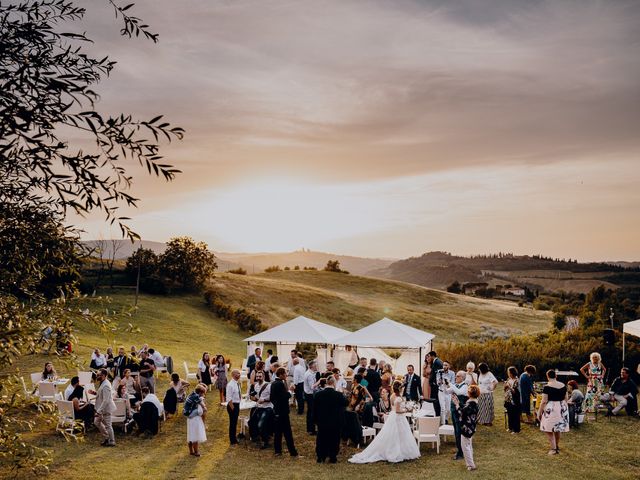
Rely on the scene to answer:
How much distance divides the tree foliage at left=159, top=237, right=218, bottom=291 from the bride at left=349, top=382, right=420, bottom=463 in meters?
41.9

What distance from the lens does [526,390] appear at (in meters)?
16.7

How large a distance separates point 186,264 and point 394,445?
42.7 metres

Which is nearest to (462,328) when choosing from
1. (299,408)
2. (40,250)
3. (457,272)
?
(299,408)

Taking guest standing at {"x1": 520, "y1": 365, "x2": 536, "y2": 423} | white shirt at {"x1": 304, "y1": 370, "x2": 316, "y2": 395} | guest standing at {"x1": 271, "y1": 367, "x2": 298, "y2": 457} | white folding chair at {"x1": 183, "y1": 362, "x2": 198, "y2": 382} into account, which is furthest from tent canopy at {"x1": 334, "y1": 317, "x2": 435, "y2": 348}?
guest standing at {"x1": 271, "y1": 367, "x2": 298, "y2": 457}

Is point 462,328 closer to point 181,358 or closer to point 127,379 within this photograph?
point 181,358

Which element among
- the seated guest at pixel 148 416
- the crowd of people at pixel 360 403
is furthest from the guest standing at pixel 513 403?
the seated guest at pixel 148 416

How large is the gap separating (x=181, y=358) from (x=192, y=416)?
1763 centimetres

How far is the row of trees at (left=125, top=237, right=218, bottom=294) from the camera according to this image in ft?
172

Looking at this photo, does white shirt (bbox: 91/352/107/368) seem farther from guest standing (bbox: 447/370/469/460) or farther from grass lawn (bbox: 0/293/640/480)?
guest standing (bbox: 447/370/469/460)

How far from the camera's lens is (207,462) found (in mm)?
13641

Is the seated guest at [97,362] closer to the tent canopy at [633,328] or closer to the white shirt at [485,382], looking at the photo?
the white shirt at [485,382]

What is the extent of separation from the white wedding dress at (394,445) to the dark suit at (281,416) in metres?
1.56

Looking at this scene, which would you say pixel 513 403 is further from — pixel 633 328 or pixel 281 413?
pixel 281 413

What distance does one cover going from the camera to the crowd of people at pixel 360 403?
44.5 feet
